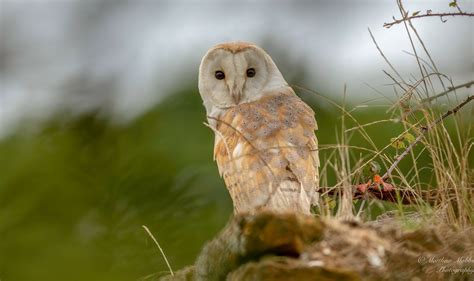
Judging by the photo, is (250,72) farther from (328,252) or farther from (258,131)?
(328,252)

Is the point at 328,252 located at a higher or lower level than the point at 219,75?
lower

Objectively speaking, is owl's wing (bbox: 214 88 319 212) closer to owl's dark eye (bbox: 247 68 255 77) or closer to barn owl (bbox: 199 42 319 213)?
barn owl (bbox: 199 42 319 213)

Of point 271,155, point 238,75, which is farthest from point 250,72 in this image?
point 271,155

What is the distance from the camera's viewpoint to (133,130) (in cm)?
806

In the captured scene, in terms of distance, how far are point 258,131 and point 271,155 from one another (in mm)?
274

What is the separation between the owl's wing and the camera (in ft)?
16.6

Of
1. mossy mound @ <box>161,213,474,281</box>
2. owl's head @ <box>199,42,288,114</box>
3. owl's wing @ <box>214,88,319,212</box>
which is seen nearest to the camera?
mossy mound @ <box>161,213,474,281</box>

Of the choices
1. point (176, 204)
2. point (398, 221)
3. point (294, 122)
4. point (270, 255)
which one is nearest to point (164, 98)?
point (176, 204)

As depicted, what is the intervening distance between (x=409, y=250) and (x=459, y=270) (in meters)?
0.21

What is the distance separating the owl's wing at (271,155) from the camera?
5.07 meters

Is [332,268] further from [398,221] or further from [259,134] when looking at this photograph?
[259,134]

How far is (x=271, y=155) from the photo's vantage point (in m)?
5.23

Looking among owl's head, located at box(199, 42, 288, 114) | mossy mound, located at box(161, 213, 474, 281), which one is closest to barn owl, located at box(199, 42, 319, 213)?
owl's head, located at box(199, 42, 288, 114)

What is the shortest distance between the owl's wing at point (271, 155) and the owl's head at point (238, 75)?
36 cm
